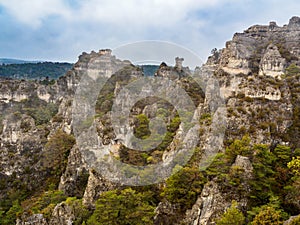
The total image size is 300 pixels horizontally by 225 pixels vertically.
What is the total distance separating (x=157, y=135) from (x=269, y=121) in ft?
27.9

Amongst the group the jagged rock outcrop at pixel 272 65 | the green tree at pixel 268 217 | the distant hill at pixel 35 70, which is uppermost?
the distant hill at pixel 35 70

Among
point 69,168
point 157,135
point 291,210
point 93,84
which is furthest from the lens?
point 93,84

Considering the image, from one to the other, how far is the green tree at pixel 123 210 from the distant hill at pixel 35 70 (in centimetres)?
8197

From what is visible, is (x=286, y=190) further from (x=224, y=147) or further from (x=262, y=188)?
(x=224, y=147)

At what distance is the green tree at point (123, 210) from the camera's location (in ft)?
61.1

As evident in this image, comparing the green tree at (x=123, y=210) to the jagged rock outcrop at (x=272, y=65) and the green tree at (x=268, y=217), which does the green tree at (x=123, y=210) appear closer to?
the green tree at (x=268, y=217)

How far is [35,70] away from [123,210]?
317ft

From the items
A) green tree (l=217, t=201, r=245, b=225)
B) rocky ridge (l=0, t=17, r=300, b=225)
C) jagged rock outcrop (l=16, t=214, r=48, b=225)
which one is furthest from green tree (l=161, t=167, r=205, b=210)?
jagged rock outcrop (l=16, t=214, r=48, b=225)

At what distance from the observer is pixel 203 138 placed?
23078 mm

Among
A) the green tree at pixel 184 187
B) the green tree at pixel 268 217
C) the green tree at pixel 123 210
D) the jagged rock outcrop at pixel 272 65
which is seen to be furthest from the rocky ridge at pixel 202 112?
the green tree at pixel 268 217

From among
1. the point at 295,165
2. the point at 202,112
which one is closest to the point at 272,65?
the point at 202,112

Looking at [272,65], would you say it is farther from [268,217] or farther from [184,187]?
[268,217]

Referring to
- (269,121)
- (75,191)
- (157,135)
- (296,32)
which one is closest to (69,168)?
(75,191)

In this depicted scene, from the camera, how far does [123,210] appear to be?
62.8 feet
